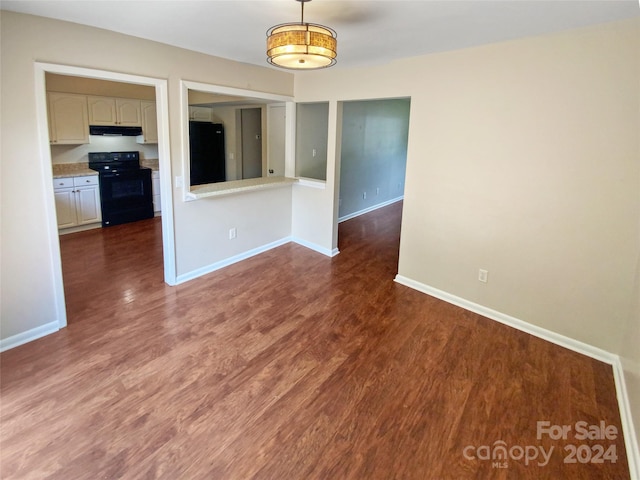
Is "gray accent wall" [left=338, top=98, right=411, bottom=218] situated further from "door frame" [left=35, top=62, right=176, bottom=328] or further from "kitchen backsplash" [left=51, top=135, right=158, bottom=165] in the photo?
"kitchen backsplash" [left=51, top=135, right=158, bottom=165]

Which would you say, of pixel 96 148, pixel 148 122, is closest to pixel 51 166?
pixel 96 148

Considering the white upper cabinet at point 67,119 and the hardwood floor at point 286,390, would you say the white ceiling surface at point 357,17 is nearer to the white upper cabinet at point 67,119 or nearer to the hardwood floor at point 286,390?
the hardwood floor at point 286,390

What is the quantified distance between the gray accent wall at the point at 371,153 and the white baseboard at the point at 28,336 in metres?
4.56

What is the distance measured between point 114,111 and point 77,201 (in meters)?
1.57

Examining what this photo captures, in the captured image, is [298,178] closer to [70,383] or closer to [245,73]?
[245,73]

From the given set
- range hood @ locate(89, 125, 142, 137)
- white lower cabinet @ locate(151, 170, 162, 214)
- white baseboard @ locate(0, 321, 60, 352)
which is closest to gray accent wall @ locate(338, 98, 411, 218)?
white lower cabinet @ locate(151, 170, 162, 214)

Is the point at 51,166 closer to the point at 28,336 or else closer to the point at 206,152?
the point at 28,336

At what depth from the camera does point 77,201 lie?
5.39 metres

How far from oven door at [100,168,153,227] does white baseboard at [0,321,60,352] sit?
3219 mm

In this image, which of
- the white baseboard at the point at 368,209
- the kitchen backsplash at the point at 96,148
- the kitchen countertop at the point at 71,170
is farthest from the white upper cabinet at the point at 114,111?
the white baseboard at the point at 368,209

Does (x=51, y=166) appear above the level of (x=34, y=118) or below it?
below

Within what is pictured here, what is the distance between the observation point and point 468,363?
271cm

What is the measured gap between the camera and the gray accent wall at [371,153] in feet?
20.5

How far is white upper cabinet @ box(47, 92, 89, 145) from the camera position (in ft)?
16.5
